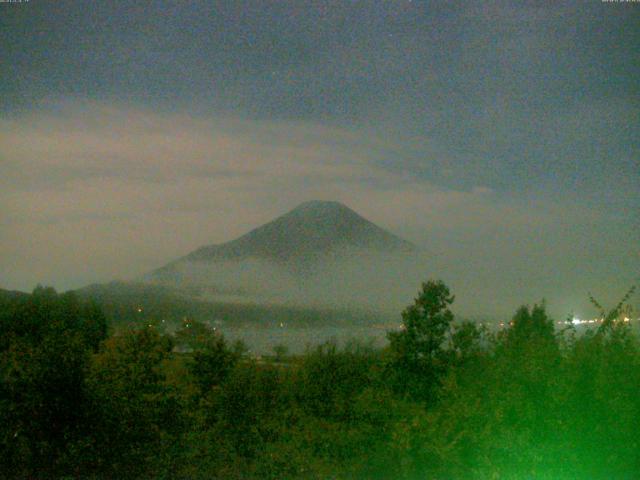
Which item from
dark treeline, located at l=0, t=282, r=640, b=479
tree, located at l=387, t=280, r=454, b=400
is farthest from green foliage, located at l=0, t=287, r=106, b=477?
tree, located at l=387, t=280, r=454, b=400

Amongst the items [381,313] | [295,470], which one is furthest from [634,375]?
[381,313]

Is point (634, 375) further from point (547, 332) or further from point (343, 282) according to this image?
point (343, 282)

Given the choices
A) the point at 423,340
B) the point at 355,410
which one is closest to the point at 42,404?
the point at 355,410

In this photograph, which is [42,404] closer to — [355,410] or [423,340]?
[355,410]

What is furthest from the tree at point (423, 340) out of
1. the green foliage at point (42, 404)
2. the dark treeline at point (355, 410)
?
the green foliage at point (42, 404)

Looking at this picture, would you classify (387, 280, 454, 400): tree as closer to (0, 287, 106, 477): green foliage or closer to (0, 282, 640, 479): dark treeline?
(0, 282, 640, 479): dark treeline

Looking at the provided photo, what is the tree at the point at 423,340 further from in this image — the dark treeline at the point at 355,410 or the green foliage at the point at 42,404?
the green foliage at the point at 42,404
